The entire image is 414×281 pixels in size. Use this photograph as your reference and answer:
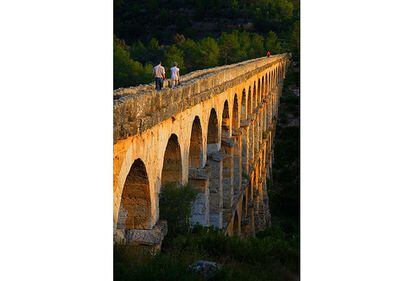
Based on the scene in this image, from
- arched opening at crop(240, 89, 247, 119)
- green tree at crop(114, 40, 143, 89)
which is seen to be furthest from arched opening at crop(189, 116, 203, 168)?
arched opening at crop(240, 89, 247, 119)

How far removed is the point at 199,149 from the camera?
14.6m

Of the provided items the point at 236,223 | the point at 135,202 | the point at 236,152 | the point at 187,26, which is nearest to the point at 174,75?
the point at 135,202

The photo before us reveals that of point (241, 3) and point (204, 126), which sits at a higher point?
point (241, 3)

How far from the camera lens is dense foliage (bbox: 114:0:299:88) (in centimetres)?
1123

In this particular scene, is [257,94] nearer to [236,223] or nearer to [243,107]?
[243,107]

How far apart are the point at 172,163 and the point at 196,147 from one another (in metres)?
2.53

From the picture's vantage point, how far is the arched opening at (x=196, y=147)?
46.7 ft

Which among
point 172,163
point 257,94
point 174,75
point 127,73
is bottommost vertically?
point 172,163
